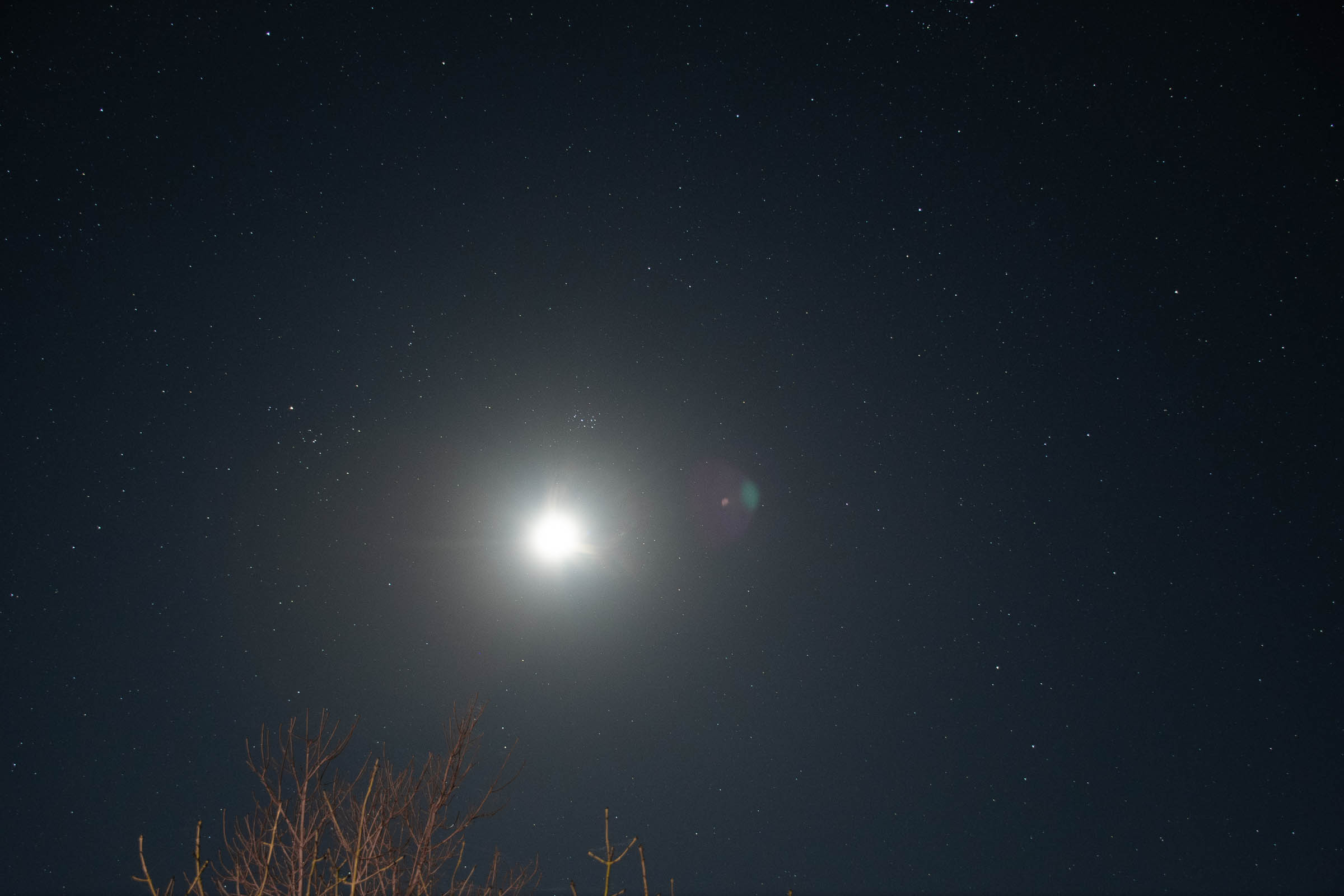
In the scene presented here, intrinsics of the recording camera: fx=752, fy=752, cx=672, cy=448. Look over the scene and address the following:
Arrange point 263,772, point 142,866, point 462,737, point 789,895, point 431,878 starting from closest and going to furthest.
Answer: point 789,895
point 142,866
point 462,737
point 263,772
point 431,878

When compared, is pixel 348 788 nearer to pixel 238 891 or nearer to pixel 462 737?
pixel 238 891

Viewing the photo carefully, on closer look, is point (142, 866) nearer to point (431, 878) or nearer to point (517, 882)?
point (431, 878)

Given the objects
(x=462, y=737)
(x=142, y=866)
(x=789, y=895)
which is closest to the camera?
(x=789, y=895)

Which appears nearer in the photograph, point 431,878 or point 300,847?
point 300,847

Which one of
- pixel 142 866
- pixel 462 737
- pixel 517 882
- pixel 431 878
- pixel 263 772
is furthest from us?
pixel 517 882

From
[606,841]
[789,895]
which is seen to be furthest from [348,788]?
[789,895]

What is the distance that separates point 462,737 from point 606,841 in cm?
282

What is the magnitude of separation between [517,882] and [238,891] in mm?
2845

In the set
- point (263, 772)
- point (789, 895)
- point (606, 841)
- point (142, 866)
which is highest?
point (263, 772)

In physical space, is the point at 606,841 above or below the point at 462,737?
below

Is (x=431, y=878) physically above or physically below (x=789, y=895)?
above

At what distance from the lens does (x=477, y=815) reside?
5.07 m

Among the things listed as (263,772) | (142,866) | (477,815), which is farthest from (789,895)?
(263,772)

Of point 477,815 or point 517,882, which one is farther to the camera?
point 517,882
